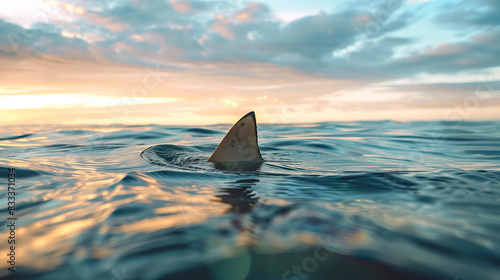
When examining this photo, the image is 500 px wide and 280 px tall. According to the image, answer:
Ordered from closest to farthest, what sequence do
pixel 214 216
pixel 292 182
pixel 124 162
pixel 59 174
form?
pixel 214 216, pixel 292 182, pixel 59 174, pixel 124 162

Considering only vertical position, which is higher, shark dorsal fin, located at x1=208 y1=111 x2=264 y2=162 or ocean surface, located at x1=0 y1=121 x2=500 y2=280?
shark dorsal fin, located at x1=208 y1=111 x2=264 y2=162

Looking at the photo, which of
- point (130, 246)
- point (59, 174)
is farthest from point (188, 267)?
point (59, 174)

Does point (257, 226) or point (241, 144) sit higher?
point (241, 144)

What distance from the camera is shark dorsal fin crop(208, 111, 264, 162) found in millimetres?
6016

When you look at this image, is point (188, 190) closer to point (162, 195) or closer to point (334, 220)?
point (162, 195)

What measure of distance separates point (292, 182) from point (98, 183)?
10.5ft

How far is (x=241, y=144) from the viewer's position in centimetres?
638

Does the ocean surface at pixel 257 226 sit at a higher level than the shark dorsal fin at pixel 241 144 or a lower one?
lower

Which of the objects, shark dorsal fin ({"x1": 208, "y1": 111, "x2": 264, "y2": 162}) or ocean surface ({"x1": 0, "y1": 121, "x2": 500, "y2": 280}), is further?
shark dorsal fin ({"x1": 208, "y1": 111, "x2": 264, "y2": 162})

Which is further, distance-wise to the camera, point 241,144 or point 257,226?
point 241,144

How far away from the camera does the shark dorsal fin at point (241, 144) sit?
6016mm

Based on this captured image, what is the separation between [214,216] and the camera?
3.45 meters

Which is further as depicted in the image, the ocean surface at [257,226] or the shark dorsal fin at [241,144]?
the shark dorsal fin at [241,144]

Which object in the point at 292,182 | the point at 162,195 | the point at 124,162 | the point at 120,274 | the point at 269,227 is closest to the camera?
the point at 120,274
